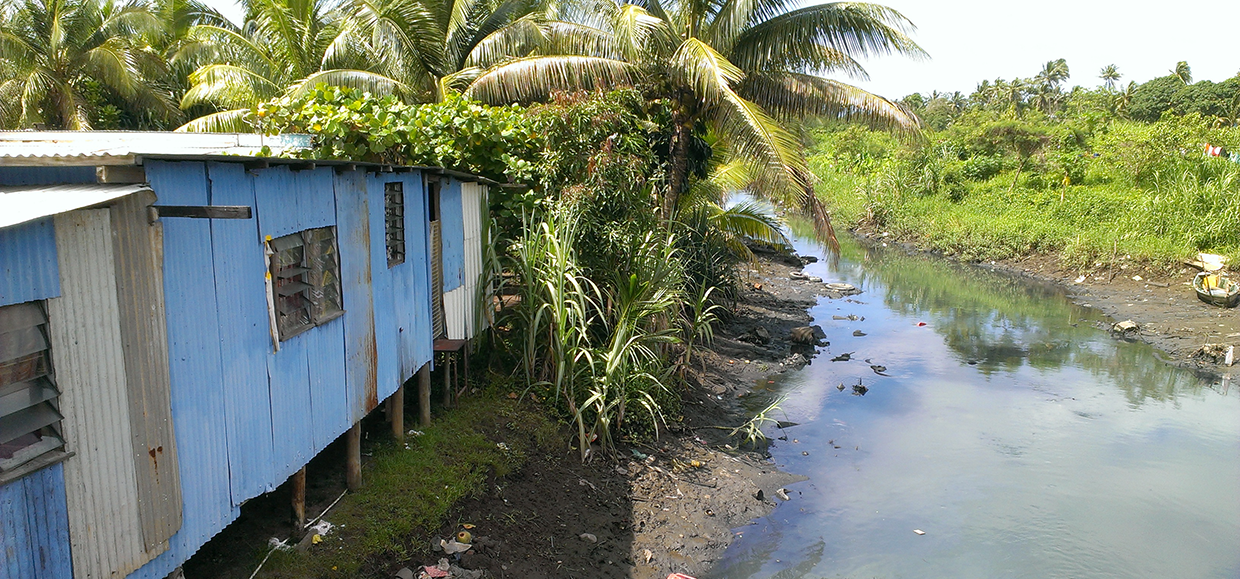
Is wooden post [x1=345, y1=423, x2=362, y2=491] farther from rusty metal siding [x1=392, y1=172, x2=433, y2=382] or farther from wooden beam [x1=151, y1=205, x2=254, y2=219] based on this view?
wooden beam [x1=151, y1=205, x2=254, y2=219]

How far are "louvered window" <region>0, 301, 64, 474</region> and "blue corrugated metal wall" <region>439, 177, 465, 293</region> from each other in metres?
4.13

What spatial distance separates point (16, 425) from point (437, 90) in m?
9.71

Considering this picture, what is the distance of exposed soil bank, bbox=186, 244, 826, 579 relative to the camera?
4727mm

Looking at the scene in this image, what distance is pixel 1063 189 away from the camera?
20.6 metres

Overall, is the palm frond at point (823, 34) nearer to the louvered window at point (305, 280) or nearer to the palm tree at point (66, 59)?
the louvered window at point (305, 280)

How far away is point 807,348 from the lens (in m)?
12.3

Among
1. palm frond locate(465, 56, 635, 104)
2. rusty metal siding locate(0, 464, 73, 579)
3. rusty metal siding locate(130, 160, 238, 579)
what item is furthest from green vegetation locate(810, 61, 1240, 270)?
rusty metal siding locate(0, 464, 73, 579)

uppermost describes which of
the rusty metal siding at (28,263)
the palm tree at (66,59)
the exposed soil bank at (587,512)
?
the palm tree at (66,59)

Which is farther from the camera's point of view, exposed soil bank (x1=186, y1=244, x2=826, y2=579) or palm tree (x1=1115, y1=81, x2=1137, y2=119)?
palm tree (x1=1115, y1=81, x2=1137, y2=119)

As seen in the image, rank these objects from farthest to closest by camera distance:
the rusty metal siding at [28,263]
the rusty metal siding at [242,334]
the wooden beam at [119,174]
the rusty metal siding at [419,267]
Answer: the rusty metal siding at [419,267] < the rusty metal siding at [242,334] < the wooden beam at [119,174] < the rusty metal siding at [28,263]

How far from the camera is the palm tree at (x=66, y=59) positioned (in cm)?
1517

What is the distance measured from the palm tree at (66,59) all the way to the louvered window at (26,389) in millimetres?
15045

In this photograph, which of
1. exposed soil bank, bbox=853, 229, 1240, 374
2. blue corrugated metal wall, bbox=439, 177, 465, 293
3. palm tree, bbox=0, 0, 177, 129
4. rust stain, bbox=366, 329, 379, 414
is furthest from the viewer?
palm tree, bbox=0, 0, 177, 129

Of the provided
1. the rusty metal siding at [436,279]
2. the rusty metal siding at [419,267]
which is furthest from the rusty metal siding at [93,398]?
the rusty metal siding at [436,279]
